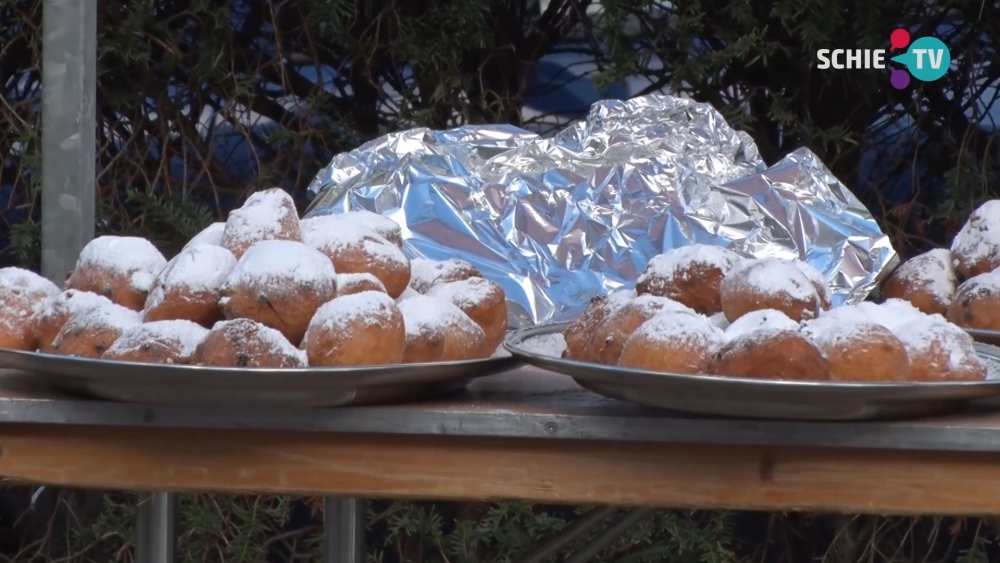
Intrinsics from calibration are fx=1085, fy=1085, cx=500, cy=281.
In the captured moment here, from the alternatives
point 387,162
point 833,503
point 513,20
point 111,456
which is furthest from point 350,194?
point 833,503

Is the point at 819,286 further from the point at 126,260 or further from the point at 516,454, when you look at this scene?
the point at 126,260

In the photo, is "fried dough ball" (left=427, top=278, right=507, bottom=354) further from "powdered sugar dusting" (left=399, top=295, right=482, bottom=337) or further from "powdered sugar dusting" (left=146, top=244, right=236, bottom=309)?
"powdered sugar dusting" (left=146, top=244, right=236, bottom=309)

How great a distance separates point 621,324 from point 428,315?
160 millimetres

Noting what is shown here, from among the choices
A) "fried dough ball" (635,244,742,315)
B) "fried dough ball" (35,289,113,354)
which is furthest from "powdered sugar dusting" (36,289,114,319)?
"fried dough ball" (635,244,742,315)

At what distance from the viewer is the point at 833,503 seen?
31.5 inches

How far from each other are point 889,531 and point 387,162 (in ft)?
3.50

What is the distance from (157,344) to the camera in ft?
2.68

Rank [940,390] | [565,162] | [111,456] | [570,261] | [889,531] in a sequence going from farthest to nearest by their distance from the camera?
[889,531] < [565,162] < [570,261] < [111,456] < [940,390]

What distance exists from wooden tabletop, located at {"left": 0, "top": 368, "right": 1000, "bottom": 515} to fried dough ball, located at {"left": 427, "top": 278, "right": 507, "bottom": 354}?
0.15 metres

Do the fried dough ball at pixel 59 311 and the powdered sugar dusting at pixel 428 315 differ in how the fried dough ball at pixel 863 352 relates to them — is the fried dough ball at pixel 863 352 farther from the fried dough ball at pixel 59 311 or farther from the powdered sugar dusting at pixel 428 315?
the fried dough ball at pixel 59 311

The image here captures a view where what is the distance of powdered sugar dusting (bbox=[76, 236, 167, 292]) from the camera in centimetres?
94

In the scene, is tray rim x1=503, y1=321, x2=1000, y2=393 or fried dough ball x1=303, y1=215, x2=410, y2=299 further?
fried dough ball x1=303, y1=215, x2=410, y2=299

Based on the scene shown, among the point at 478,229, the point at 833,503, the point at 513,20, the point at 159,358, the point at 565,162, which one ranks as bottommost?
the point at 833,503

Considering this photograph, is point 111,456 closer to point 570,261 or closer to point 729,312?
point 729,312
